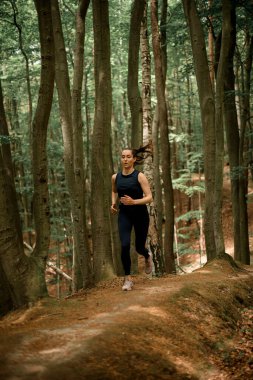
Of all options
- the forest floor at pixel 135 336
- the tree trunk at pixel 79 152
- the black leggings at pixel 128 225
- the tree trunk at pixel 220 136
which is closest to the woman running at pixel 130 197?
the black leggings at pixel 128 225

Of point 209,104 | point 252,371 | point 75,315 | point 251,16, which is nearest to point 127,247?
point 75,315

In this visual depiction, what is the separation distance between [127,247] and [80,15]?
19.5 feet

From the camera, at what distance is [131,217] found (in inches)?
269

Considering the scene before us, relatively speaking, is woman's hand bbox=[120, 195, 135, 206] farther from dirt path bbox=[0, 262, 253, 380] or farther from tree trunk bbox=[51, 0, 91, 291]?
tree trunk bbox=[51, 0, 91, 291]

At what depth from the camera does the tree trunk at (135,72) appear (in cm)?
1002

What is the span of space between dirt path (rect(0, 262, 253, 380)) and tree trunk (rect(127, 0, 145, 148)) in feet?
13.5

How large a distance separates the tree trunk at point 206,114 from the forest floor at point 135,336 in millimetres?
3160

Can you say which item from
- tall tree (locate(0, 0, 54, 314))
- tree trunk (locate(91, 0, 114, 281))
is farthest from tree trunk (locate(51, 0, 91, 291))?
tall tree (locate(0, 0, 54, 314))

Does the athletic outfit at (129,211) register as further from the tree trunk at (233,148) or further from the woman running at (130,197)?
the tree trunk at (233,148)

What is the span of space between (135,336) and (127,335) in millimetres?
92

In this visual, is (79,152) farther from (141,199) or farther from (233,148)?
(233,148)

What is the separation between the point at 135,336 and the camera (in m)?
4.56

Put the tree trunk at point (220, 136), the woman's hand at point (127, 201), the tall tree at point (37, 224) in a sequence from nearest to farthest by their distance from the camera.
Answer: the tall tree at point (37, 224), the woman's hand at point (127, 201), the tree trunk at point (220, 136)

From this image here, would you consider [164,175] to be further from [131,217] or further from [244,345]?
[244,345]
